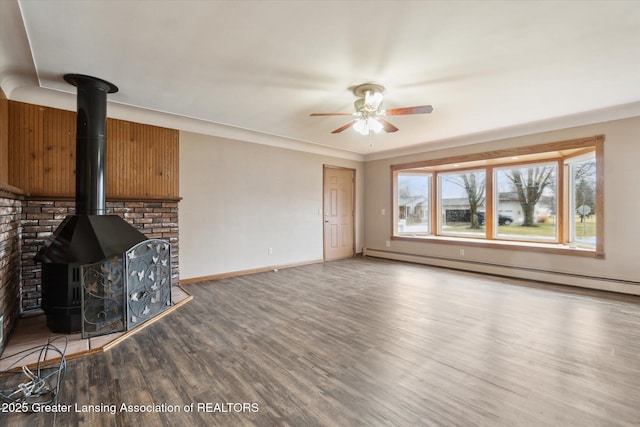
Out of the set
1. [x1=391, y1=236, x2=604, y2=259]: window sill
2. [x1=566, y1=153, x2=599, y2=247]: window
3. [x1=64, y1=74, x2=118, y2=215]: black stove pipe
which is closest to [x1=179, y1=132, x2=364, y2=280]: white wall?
[x1=64, y1=74, x2=118, y2=215]: black stove pipe

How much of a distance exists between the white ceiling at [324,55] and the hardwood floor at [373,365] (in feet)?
8.13

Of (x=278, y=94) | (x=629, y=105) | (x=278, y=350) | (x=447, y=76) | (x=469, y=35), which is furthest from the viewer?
(x=629, y=105)

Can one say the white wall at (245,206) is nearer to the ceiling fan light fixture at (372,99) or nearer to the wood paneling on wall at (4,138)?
the wood paneling on wall at (4,138)

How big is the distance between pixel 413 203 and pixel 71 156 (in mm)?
6220

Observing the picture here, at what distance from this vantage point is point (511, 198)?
18.6 feet

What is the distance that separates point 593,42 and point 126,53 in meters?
3.83

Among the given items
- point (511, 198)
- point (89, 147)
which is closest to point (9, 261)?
point (89, 147)

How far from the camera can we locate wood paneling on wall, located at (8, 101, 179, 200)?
10.4 ft

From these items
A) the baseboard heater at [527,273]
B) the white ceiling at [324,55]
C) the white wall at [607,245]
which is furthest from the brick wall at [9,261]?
the white wall at [607,245]

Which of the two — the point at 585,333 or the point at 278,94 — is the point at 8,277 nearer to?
the point at 278,94

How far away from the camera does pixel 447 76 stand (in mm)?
2855

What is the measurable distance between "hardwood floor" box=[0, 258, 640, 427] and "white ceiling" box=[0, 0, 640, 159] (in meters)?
2.48

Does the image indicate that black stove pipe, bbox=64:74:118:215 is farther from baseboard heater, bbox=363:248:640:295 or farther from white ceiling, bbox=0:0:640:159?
baseboard heater, bbox=363:248:640:295

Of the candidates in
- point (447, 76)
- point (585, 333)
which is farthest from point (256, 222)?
point (585, 333)
